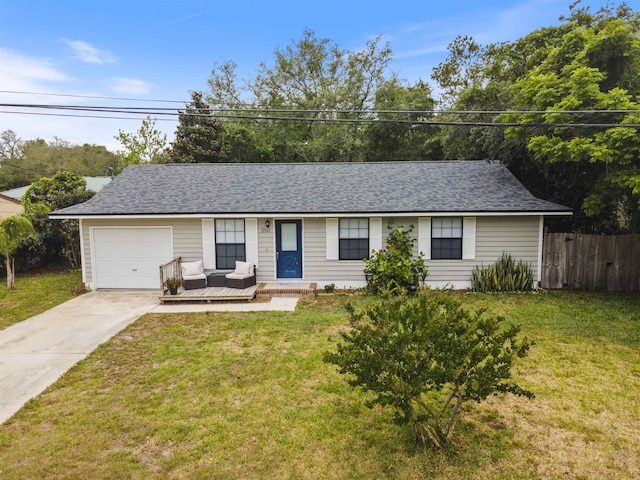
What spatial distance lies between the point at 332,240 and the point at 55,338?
287 inches

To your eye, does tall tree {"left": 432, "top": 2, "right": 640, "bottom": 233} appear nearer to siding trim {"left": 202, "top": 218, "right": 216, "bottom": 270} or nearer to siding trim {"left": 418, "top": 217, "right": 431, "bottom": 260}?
siding trim {"left": 418, "top": 217, "right": 431, "bottom": 260}

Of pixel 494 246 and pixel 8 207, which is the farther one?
pixel 8 207

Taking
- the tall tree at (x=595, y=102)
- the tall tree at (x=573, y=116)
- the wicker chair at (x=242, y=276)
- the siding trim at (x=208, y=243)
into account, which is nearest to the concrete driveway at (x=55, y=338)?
the siding trim at (x=208, y=243)

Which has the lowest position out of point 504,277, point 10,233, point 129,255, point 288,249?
point 504,277

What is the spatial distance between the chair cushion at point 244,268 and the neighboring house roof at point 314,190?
5.09ft

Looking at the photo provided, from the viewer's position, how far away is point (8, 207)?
2070 cm

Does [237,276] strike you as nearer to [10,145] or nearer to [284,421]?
[284,421]

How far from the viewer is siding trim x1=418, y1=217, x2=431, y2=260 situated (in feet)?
38.4

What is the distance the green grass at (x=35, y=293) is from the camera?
9734 mm

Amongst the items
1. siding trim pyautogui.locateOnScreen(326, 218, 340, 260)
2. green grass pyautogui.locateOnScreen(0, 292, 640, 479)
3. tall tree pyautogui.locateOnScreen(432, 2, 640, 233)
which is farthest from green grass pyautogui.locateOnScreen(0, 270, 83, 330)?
tall tree pyautogui.locateOnScreen(432, 2, 640, 233)

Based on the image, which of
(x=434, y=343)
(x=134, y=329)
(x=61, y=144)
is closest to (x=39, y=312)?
(x=134, y=329)

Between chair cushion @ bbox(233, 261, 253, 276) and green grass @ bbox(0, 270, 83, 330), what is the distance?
4876 millimetres

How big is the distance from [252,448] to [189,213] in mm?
8528

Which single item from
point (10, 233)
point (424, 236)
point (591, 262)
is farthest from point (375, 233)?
point (10, 233)
